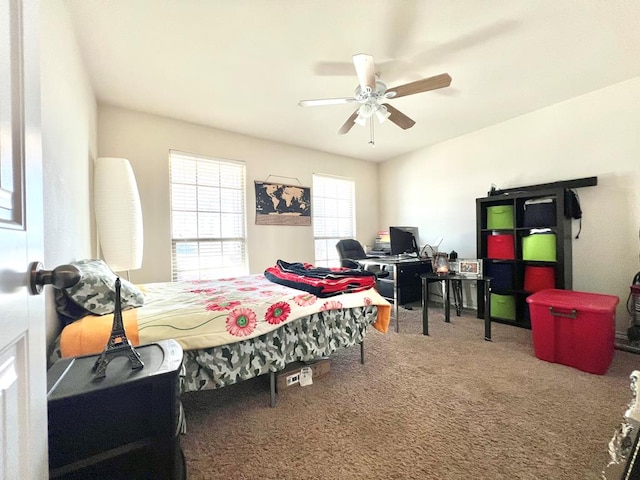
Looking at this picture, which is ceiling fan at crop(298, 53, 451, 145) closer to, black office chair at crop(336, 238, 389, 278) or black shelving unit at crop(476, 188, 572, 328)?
black shelving unit at crop(476, 188, 572, 328)

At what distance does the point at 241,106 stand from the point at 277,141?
3.78 feet

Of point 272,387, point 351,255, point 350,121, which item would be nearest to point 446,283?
point 351,255

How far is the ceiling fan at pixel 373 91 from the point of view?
206 cm

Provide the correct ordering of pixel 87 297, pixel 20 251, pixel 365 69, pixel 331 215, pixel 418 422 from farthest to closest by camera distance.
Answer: pixel 331 215, pixel 365 69, pixel 418 422, pixel 87 297, pixel 20 251

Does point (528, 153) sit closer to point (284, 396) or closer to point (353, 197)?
point (353, 197)

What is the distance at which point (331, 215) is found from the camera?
492 centimetres

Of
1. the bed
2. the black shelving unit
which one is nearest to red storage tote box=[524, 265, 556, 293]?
the black shelving unit

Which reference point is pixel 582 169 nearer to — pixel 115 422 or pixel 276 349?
pixel 276 349

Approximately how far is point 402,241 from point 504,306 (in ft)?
4.95

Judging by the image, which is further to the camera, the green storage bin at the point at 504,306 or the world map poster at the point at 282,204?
the world map poster at the point at 282,204

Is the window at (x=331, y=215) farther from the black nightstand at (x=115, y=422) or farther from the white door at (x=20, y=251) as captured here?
the white door at (x=20, y=251)

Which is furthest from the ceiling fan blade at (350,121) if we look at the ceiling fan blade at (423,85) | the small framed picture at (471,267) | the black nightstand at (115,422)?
the black nightstand at (115,422)

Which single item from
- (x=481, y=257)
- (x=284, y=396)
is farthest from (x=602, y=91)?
(x=284, y=396)

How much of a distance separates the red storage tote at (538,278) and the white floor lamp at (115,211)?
170 inches
